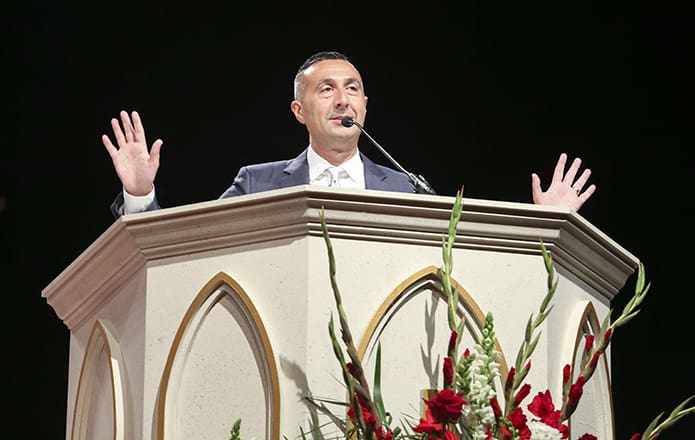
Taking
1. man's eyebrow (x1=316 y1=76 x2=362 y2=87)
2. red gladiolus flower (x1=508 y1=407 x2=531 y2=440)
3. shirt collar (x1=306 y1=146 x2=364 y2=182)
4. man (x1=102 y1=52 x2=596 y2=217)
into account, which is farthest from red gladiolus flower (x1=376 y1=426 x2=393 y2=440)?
Result: man's eyebrow (x1=316 y1=76 x2=362 y2=87)

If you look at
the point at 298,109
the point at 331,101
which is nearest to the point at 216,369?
the point at 331,101

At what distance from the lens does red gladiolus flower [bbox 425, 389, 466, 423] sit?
279 centimetres

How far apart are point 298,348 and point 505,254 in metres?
→ 0.55

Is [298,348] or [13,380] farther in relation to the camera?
[13,380]

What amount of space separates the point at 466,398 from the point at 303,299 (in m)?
0.49

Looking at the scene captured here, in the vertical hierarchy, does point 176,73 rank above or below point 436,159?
above

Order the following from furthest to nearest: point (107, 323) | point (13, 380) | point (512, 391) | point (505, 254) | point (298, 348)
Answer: point (13, 380) < point (107, 323) < point (505, 254) < point (298, 348) < point (512, 391)

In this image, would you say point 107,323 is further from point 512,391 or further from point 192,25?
point 192,25

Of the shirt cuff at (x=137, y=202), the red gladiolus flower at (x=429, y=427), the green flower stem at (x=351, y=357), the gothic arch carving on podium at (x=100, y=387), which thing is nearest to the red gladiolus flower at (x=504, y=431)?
the red gladiolus flower at (x=429, y=427)

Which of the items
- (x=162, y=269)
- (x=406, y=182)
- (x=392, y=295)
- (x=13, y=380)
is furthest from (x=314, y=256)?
(x=13, y=380)

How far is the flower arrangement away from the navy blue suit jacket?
1.73m

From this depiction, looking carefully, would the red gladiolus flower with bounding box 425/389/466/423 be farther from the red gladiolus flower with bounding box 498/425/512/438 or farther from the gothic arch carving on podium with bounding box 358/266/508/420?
the gothic arch carving on podium with bounding box 358/266/508/420

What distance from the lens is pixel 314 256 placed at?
323cm

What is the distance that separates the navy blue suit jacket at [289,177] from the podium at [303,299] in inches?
51.5
